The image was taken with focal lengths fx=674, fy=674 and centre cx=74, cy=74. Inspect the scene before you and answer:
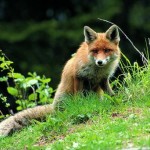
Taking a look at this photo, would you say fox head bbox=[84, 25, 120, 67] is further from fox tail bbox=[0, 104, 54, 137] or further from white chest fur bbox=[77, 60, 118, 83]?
fox tail bbox=[0, 104, 54, 137]

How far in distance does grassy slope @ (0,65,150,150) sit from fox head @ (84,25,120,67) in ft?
1.48

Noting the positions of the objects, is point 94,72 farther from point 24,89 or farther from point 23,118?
point 24,89

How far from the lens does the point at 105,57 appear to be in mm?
10883

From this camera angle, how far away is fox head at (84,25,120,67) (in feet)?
35.8

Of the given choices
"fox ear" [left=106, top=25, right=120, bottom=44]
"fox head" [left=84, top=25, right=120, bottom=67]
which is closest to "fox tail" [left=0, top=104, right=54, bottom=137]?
"fox head" [left=84, top=25, right=120, bottom=67]

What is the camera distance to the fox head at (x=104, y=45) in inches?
429

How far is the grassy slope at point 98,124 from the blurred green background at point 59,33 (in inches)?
412

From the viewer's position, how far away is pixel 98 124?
9.59 meters

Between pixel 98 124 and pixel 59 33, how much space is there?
13304 millimetres

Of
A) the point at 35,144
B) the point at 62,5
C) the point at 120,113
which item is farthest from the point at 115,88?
the point at 62,5

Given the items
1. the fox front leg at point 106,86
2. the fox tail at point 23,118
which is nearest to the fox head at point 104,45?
the fox front leg at point 106,86

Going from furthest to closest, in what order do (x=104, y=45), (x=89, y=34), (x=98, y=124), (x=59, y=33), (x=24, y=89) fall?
(x=59, y=33) → (x=24, y=89) → (x=89, y=34) → (x=104, y=45) → (x=98, y=124)

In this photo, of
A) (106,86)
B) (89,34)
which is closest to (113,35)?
(89,34)

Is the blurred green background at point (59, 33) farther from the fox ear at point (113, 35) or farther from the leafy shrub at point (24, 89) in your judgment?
the fox ear at point (113, 35)
